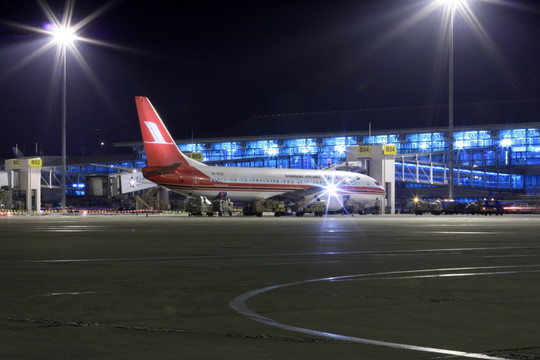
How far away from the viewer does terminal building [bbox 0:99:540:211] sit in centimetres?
11475

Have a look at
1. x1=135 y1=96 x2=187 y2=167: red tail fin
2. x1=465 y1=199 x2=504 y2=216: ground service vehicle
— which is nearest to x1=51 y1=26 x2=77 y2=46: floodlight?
x1=135 y1=96 x2=187 y2=167: red tail fin

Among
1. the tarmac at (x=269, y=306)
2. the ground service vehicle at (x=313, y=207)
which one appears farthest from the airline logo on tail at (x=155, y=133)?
the tarmac at (x=269, y=306)

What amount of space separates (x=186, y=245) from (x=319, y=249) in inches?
180

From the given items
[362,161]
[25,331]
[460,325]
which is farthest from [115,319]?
[362,161]

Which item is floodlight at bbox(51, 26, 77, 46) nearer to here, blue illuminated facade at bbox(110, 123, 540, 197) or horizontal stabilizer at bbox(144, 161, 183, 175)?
horizontal stabilizer at bbox(144, 161, 183, 175)

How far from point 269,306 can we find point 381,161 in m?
77.7

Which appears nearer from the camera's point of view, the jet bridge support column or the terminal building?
the jet bridge support column

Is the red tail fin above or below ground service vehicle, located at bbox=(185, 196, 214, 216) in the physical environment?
above

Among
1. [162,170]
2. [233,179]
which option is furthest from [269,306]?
[233,179]

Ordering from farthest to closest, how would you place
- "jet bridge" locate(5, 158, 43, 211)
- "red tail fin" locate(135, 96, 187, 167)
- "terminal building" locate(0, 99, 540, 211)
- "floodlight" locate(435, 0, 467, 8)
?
"terminal building" locate(0, 99, 540, 211) → "jet bridge" locate(5, 158, 43, 211) → "floodlight" locate(435, 0, 467, 8) → "red tail fin" locate(135, 96, 187, 167)

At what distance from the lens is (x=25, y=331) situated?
900 centimetres

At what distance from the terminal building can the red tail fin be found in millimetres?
27580

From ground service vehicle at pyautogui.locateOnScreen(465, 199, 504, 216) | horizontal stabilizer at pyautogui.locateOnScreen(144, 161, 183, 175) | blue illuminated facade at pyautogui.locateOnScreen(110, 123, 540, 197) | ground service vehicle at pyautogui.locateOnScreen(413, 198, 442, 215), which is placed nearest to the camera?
horizontal stabilizer at pyautogui.locateOnScreen(144, 161, 183, 175)

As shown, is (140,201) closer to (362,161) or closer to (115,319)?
(362,161)
